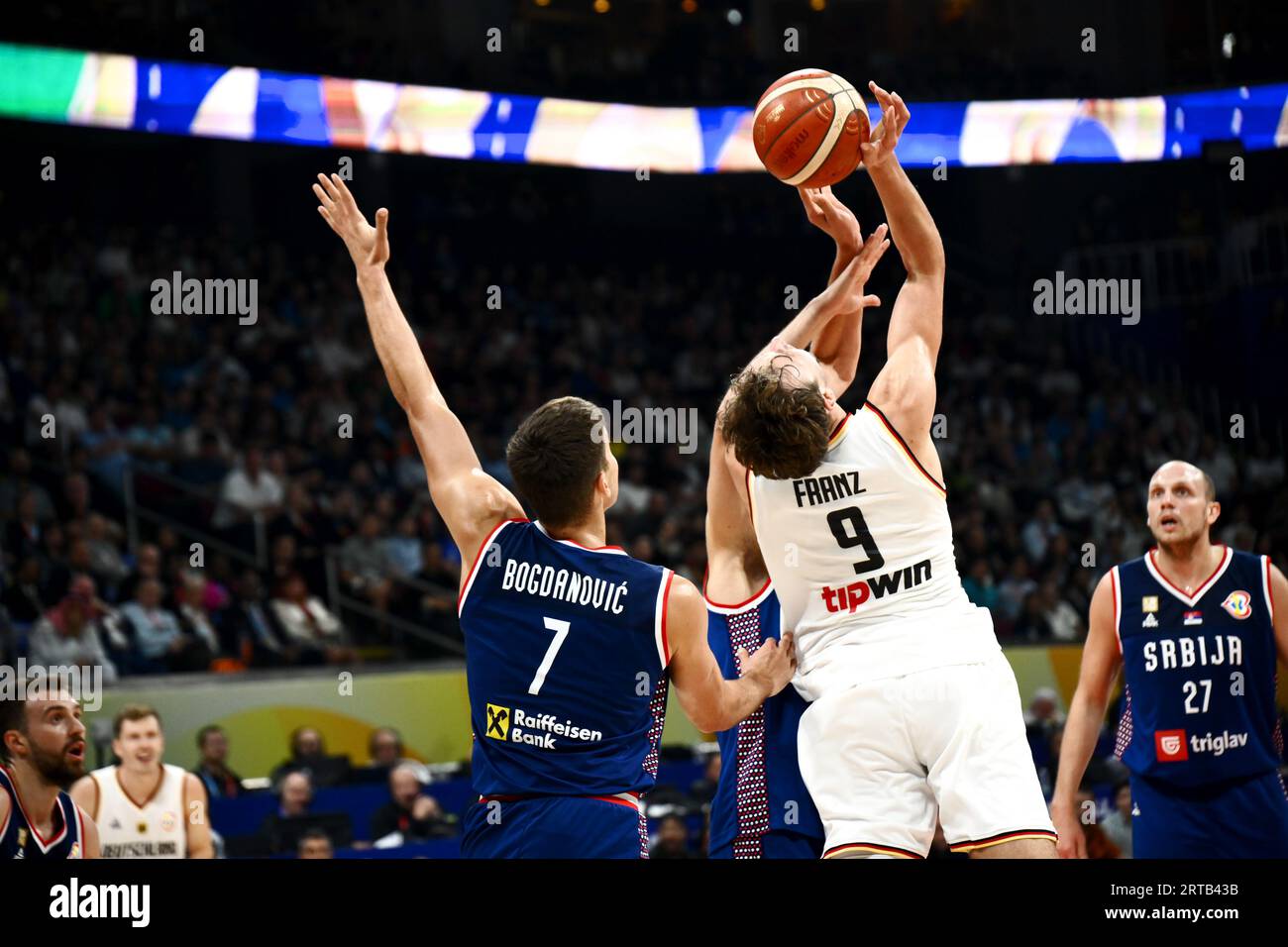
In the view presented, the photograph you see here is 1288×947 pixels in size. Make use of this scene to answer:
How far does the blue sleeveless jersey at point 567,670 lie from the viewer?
3.50 meters

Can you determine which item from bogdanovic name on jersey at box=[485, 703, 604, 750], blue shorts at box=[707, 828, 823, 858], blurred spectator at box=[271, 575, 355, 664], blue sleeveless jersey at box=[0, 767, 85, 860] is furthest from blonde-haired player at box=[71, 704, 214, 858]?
blurred spectator at box=[271, 575, 355, 664]

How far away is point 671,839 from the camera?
8.97 metres

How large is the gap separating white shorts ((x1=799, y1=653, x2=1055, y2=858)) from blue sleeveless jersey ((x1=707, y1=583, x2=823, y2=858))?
0.28 m

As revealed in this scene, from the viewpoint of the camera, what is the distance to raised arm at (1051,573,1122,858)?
17.1 feet

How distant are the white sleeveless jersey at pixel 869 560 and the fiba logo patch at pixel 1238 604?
6.69 ft

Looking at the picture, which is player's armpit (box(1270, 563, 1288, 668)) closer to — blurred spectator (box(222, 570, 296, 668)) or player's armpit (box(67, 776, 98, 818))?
player's armpit (box(67, 776, 98, 818))

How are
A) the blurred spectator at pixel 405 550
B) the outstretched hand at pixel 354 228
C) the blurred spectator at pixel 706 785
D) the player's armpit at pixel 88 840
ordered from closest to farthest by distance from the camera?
the outstretched hand at pixel 354 228 < the player's armpit at pixel 88 840 < the blurred spectator at pixel 706 785 < the blurred spectator at pixel 405 550

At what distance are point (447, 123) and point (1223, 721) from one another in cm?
1322

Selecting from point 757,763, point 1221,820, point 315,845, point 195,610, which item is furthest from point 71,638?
point 1221,820

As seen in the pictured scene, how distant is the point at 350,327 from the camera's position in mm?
15289

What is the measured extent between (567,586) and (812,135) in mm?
2208

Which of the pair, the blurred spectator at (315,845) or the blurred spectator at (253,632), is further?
the blurred spectator at (253,632)

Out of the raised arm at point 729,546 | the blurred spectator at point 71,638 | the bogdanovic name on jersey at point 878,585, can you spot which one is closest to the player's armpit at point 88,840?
the raised arm at point 729,546

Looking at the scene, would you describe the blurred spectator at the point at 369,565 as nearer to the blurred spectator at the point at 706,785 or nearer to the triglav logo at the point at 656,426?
the blurred spectator at the point at 706,785
